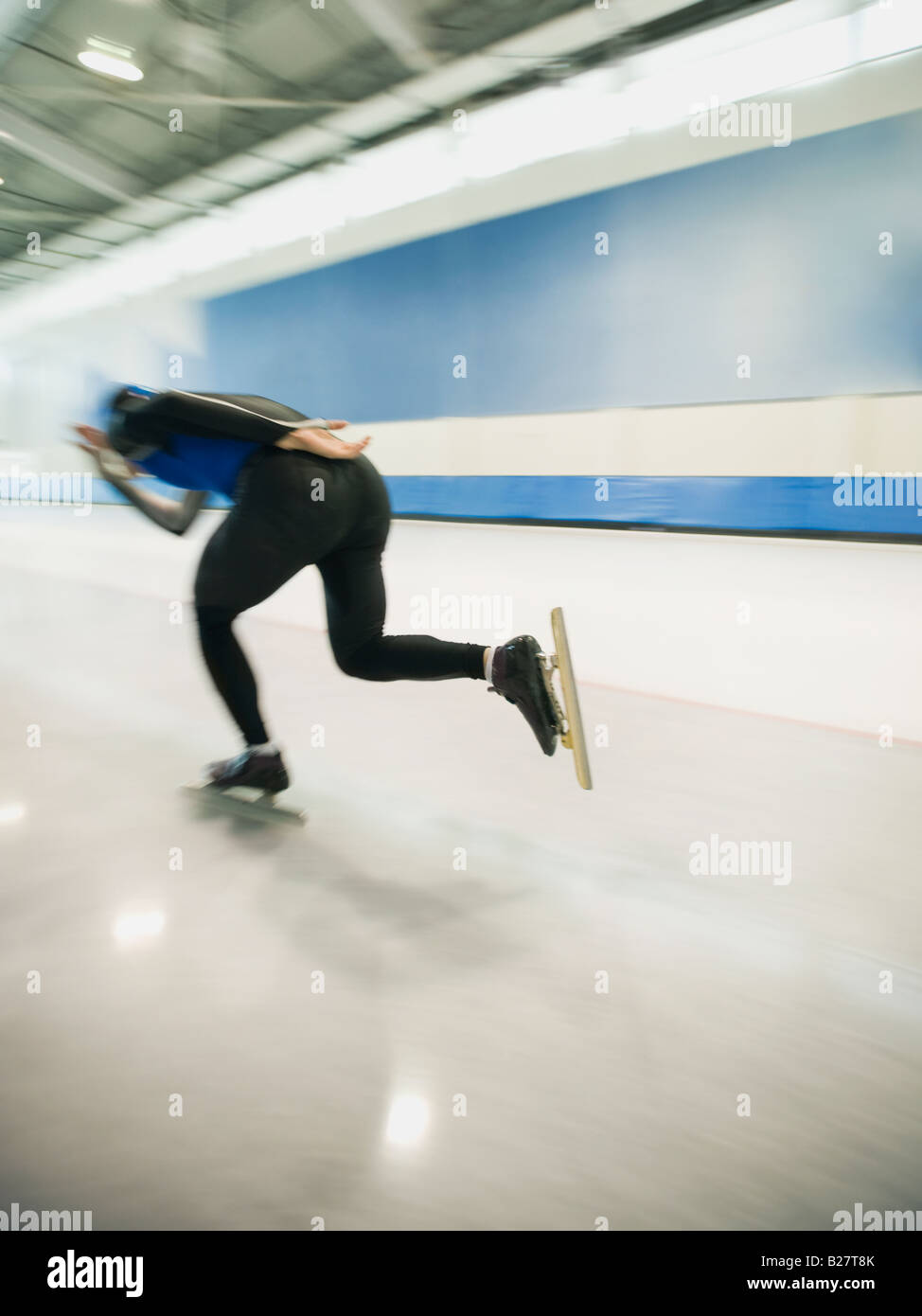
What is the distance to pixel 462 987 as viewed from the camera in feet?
3.94

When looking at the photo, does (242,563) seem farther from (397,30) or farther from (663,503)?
(397,30)

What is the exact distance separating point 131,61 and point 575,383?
343cm

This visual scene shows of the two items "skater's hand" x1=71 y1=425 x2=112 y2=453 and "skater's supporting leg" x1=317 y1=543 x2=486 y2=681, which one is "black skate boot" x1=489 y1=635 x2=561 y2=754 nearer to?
"skater's supporting leg" x1=317 y1=543 x2=486 y2=681

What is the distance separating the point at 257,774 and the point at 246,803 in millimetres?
75

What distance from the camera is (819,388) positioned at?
10.6ft

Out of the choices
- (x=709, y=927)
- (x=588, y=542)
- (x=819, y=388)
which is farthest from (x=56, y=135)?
(x=709, y=927)

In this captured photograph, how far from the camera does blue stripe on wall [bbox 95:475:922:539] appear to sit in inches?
124

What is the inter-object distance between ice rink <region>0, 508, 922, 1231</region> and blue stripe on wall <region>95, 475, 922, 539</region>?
3.88 ft

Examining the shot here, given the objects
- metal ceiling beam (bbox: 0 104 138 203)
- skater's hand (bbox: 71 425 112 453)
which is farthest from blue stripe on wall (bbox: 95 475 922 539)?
metal ceiling beam (bbox: 0 104 138 203)

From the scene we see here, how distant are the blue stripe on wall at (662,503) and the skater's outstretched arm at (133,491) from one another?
2351 millimetres

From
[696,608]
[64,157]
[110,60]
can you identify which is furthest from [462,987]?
[64,157]

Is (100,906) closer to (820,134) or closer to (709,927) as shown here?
(709,927)

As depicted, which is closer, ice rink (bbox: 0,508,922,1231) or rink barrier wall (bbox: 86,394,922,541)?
ice rink (bbox: 0,508,922,1231)

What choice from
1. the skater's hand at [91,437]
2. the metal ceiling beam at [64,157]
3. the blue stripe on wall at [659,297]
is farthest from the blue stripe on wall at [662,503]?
the metal ceiling beam at [64,157]
